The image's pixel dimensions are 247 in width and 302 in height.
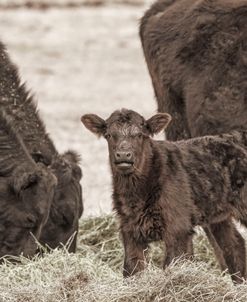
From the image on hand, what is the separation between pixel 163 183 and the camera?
823cm

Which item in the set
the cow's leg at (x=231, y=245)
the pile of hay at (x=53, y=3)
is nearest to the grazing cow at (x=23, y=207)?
the cow's leg at (x=231, y=245)

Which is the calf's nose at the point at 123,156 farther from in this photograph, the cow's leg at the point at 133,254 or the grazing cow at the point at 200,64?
the grazing cow at the point at 200,64

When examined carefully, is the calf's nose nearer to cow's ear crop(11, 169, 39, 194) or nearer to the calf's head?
the calf's head

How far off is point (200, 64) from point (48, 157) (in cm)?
162

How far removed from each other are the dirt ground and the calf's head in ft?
17.8

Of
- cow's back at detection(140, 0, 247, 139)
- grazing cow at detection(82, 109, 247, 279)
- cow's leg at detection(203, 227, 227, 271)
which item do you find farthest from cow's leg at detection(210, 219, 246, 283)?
cow's back at detection(140, 0, 247, 139)

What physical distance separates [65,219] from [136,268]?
1.91 metres

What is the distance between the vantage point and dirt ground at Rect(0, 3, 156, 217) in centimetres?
1800

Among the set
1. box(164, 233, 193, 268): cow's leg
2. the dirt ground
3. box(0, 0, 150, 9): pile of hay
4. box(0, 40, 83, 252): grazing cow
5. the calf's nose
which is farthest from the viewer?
box(0, 0, 150, 9): pile of hay

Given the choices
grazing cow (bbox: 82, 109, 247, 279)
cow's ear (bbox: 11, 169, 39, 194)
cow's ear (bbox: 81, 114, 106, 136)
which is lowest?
cow's ear (bbox: 11, 169, 39, 194)

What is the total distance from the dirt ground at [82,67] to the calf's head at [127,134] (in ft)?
17.8

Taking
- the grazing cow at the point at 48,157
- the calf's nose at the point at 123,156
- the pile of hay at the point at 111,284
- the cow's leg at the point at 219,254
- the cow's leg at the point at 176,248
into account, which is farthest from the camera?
the grazing cow at the point at 48,157

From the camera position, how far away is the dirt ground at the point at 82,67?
18.0 metres

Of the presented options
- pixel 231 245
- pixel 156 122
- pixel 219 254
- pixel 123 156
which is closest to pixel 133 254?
pixel 123 156
